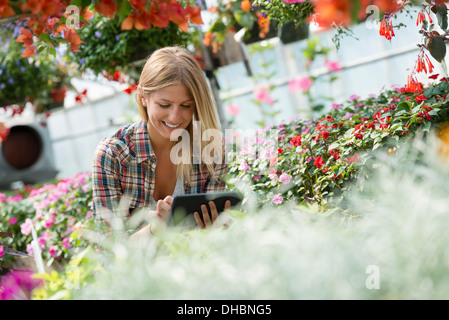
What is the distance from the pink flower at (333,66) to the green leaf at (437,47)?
171 inches

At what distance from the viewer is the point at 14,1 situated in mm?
837

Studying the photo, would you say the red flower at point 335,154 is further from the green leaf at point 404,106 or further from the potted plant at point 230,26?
the potted plant at point 230,26

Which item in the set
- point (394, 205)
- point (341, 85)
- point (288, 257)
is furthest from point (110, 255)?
point (341, 85)

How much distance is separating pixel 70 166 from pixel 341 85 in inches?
185

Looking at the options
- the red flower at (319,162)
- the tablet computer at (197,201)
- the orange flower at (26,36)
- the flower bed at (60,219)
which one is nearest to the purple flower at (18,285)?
the tablet computer at (197,201)

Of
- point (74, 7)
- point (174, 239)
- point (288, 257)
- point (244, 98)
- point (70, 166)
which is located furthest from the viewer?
point (70, 166)

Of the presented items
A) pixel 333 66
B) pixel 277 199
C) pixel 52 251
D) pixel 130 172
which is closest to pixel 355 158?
pixel 277 199

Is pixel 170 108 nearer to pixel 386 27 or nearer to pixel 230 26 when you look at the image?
pixel 386 27

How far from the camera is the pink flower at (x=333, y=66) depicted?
571 centimetres

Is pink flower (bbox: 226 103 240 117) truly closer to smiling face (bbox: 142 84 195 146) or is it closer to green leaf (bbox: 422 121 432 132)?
smiling face (bbox: 142 84 195 146)

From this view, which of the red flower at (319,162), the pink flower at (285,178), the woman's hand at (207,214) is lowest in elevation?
the pink flower at (285,178)

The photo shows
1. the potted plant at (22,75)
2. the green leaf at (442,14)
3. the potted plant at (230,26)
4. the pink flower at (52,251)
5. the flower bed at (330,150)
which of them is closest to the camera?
the green leaf at (442,14)

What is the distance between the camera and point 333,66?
18.8 ft
